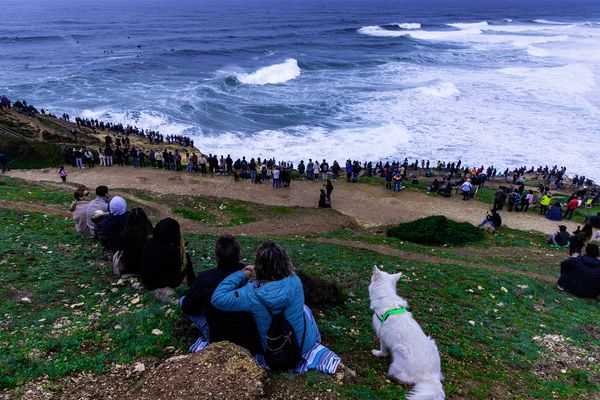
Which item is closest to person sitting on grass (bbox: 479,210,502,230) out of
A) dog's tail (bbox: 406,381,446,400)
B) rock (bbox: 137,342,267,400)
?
dog's tail (bbox: 406,381,446,400)

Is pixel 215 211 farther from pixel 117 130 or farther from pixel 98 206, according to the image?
pixel 117 130

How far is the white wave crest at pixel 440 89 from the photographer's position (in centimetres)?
6122

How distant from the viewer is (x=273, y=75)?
73375 mm

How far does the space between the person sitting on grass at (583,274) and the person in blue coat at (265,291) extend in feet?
33.3

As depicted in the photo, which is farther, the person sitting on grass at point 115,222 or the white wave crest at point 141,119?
the white wave crest at point 141,119

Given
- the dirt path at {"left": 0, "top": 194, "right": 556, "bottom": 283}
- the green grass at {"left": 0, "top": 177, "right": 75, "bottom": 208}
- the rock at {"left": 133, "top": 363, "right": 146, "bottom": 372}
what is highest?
the rock at {"left": 133, "top": 363, "right": 146, "bottom": 372}

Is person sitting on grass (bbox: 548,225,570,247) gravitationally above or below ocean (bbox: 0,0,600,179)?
below

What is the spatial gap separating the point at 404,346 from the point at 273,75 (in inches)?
2813

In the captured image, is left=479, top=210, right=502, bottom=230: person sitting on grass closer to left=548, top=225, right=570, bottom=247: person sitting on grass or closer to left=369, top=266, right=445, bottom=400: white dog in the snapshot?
left=548, top=225, right=570, bottom=247: person sitting on grass

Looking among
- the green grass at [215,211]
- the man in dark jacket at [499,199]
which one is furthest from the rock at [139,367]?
the man in dark jacket at [499,199]

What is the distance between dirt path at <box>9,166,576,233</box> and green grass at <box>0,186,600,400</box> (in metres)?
11.7

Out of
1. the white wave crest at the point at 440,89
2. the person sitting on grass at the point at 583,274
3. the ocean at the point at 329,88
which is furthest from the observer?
the white wave crest at the point at 440,89

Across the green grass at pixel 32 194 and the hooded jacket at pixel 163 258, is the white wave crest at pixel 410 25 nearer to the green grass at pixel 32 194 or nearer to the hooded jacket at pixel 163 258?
the green grass at pixel 32 194

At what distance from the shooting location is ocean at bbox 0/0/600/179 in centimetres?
4450
